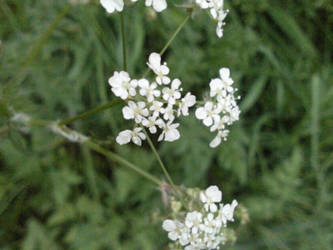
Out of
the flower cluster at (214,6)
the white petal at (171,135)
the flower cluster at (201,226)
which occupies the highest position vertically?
the flower cluster at (214,6)

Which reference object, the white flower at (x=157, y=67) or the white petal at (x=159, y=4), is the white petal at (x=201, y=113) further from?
the white petal at (x=159, y=4)

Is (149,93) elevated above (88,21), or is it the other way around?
(88,21)

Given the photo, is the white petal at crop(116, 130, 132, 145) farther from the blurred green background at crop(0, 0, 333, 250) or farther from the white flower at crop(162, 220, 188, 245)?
the blurred green background at crop(0, 0, 333, 250)

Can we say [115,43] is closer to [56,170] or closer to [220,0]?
[56,170]

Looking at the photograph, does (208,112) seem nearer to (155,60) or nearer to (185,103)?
(185,103)

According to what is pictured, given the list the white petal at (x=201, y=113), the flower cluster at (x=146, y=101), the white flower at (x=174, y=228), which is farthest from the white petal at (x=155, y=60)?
the white flower at (x=174, y=228)

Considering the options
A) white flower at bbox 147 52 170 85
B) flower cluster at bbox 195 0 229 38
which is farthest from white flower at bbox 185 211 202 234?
flower cluster at bbox 195 0 229 38

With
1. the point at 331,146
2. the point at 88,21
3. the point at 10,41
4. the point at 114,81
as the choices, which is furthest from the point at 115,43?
the point at 331,146
